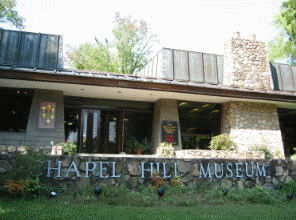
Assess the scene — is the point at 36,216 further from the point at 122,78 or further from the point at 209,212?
the point at 122,78

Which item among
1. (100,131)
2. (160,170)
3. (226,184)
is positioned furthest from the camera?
(100,131)

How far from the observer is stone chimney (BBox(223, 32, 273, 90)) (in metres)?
15.0

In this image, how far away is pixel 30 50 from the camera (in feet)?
43.0

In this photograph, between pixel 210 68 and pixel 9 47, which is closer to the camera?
pixel 9 47

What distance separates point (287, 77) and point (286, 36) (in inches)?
284

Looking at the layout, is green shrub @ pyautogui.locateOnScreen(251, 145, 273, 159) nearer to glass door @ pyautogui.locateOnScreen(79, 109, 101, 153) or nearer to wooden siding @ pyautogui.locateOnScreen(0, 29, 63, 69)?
glass door @ pyautogui.locateOnScreen(79, 109, 101, 153)

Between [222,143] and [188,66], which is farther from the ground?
[188,66]

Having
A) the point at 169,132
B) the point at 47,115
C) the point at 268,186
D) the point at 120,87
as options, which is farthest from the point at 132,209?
the point at 169,132

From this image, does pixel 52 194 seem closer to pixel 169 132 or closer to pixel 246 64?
pixel 169 132

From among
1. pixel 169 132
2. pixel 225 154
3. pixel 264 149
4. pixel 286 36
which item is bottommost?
pixel 225 154

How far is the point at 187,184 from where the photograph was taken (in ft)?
24.7

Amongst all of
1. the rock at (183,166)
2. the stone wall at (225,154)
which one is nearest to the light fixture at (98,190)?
the rock at (183,166)

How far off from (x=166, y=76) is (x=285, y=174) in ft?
25.7

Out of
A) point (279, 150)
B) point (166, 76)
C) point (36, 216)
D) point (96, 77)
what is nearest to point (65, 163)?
point (36, 216)
